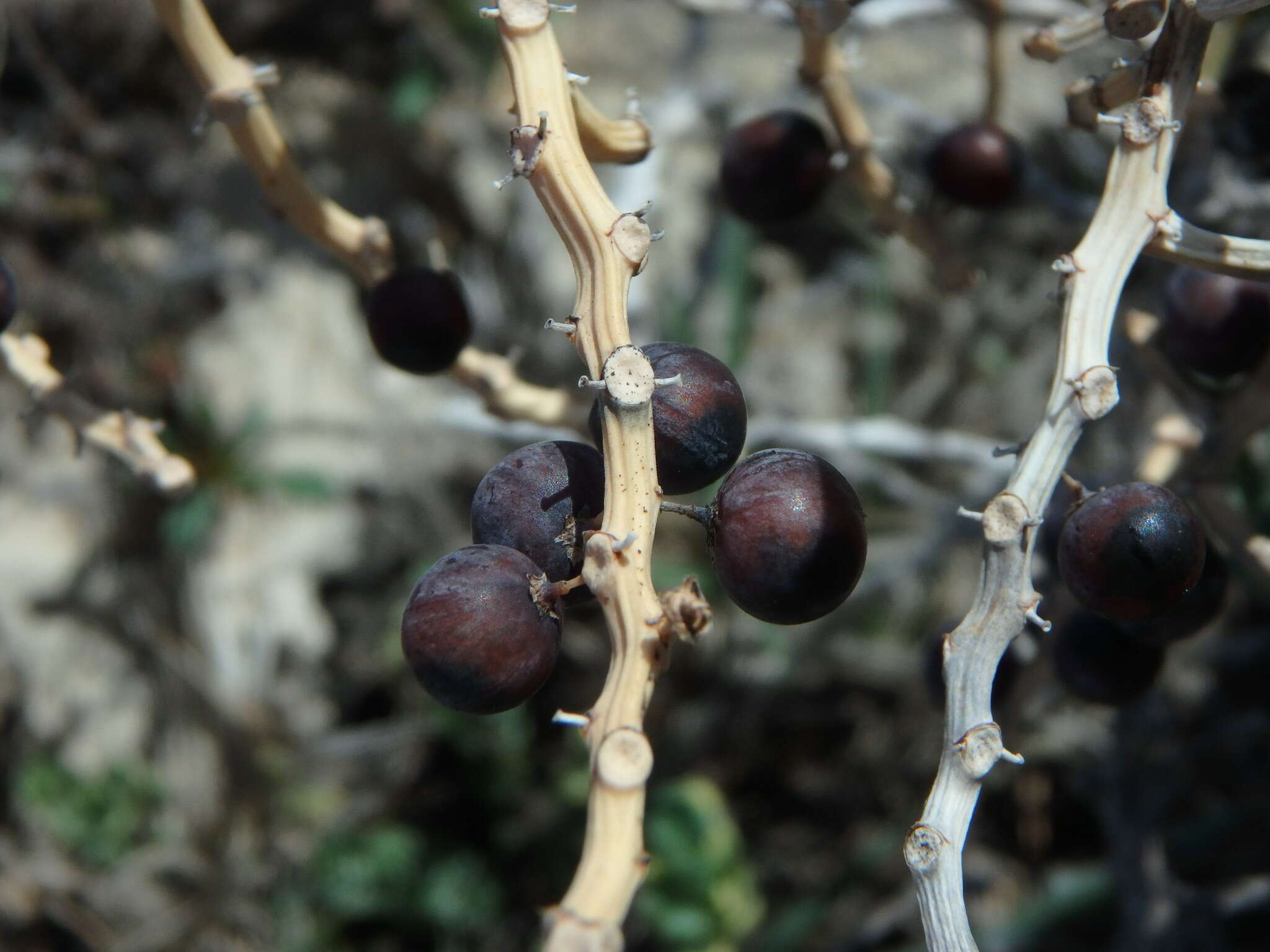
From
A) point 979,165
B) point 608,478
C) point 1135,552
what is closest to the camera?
point 608,478

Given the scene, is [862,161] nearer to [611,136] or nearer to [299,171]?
[611,136]

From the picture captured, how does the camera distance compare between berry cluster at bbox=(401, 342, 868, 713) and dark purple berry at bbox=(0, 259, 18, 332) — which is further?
dark purple berry at bbox=(0, 259, 18, 332)

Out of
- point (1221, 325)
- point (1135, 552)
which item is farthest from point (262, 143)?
point (1221, 325)

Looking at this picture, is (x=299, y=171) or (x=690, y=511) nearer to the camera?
(x=690, y=511)

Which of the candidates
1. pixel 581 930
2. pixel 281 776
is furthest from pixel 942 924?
pixel 281 776

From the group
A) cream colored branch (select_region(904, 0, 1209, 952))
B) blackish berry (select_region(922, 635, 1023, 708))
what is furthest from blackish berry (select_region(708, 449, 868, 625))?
blackish berry (select_region(922, 635, 1023, 708))

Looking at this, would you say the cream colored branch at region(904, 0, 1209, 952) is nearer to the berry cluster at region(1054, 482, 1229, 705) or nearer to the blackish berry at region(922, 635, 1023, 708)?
the berry cluster at region(1054, 482, 1229, 705)

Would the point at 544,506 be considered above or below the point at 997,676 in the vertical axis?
above

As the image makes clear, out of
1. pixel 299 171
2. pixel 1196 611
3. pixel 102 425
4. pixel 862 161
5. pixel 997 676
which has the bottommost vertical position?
pixel 997 676

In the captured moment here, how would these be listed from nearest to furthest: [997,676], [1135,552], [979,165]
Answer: [1135,552] < [997,676] < [979,165]
